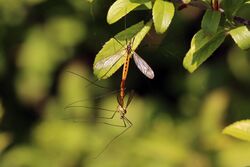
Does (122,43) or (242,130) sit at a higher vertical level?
(122,43)

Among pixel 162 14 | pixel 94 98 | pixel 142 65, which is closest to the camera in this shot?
pixel 162 14

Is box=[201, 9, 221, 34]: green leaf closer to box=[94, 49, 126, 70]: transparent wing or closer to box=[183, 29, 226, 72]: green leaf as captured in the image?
box=[183, 29, 226, 72]: green leaf

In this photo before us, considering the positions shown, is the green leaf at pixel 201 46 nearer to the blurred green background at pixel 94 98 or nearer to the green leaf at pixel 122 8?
the green leaf at pixel 122 8

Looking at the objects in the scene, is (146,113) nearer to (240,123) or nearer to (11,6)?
(11,6)

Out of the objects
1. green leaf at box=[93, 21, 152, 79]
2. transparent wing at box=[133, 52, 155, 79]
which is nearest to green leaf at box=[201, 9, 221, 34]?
green leaf at box=[93, 21, 152, 79]

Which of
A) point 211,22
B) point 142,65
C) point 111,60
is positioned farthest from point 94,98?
Result: point 211,22

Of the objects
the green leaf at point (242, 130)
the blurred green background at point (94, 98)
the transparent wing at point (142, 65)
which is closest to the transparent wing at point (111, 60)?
the transparent wing at point (142, 65)

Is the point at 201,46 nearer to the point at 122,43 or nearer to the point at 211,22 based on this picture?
the point at 211,22
